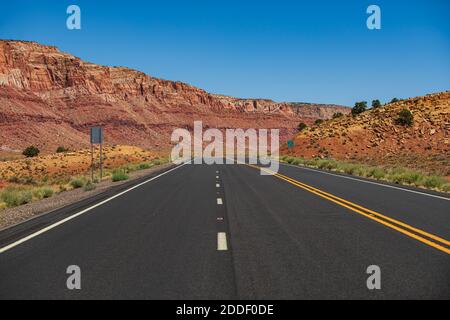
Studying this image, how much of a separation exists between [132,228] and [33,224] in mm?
2513

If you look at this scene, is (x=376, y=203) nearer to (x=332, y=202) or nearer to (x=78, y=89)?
(x=332, y=202)

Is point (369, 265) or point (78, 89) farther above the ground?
point (78, 89)

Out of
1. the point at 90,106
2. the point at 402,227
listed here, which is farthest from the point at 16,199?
the point at 90,106

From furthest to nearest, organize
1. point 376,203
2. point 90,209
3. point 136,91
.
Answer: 1. point 136,91
2. point 376,203
3. point 90,209

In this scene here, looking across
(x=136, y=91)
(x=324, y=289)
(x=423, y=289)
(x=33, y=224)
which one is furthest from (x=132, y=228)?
(x=136, y=91)

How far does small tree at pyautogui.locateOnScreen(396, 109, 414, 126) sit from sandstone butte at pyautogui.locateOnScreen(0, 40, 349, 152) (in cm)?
6142

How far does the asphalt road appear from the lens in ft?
17.8

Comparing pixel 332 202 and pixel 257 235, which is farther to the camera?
pixel 332 202
